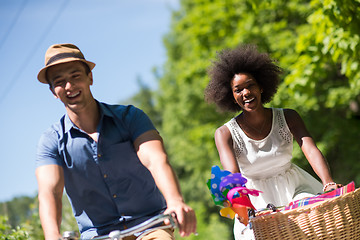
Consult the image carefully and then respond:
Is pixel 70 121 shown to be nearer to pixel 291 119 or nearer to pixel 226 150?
pixel 226 150

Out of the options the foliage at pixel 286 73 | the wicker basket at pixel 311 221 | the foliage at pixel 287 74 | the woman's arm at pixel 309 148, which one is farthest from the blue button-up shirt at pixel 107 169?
the foliage at pixel 287 74

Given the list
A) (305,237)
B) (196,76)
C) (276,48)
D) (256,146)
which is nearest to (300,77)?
(256,146)

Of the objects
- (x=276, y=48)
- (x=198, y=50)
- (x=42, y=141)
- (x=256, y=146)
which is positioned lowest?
(x=256, y=146)

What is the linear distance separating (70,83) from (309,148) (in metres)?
1.91

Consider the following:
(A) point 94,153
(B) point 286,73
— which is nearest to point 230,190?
(A) point 94,153

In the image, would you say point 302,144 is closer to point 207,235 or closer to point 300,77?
point 300,77

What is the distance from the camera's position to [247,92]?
397 centimetres

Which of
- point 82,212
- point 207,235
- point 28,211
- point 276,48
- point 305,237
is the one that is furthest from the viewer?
point 207,235

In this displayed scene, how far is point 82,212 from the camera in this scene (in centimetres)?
319

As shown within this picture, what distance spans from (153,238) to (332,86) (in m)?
13.2

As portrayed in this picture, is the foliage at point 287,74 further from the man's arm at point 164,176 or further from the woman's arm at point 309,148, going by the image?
the man's arm at point 164,176

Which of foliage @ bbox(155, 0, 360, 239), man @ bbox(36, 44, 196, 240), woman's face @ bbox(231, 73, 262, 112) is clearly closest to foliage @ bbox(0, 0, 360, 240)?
foliage @ bbox(155, 0, 360, 239)

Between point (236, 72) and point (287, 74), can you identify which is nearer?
point (236, 72)

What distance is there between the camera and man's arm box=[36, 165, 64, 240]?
2699mm
